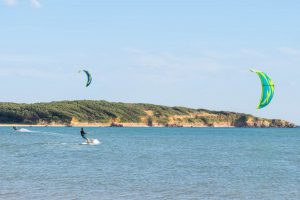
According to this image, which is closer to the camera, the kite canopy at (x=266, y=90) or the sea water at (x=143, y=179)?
the sea water at (x=143, y=179)

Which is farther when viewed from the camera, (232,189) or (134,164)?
(134,164)

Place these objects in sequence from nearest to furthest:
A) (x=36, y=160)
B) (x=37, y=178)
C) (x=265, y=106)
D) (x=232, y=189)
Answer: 1. (x=232, y=189)
2. (x=37, y=178)
3. (x=265, y=106)
4. (x=36, y=160)

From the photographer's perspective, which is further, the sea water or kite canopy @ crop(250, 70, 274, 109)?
kite canopy @ crop(250, 70, 274, 109)

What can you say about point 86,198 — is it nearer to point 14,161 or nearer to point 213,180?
point 213,180

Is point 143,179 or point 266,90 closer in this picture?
point 143,179

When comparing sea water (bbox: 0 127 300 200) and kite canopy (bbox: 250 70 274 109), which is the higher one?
kite canopy (bbox: 250 70 274 109)

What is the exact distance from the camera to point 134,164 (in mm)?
48469

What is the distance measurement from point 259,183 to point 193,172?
7.03 metres

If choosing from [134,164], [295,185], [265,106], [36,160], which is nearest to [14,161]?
[36,160]

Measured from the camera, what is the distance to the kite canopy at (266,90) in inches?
1800

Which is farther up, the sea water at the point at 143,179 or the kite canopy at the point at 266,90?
the kite canopy at the point at 266,90

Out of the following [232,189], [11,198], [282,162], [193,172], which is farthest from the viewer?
[282,162]

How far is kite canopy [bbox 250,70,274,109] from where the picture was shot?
4572 centimetres

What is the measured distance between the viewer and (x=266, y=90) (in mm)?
45875
